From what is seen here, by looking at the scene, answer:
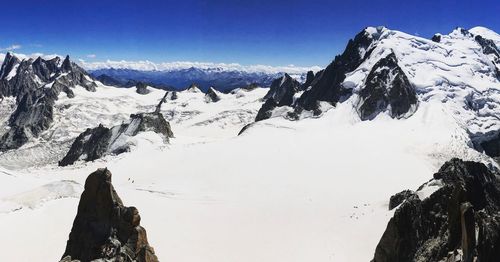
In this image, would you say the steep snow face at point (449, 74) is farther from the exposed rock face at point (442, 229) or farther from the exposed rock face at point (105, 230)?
the exposed rock face at point (105, 230)

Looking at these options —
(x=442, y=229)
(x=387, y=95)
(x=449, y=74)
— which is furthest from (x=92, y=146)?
(x=442, y=229)

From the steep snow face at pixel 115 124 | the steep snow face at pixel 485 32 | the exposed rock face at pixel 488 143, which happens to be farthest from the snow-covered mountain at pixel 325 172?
the steep snow face at pixel 115 124

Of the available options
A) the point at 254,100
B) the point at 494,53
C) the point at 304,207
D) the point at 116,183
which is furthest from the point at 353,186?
the point at 254,100

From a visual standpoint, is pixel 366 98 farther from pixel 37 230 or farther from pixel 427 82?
pixel 37 230

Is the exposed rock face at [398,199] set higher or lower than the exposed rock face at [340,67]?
lower

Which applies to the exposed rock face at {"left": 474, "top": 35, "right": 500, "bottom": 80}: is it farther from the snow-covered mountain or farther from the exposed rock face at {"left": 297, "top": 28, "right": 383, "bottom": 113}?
the exposed rock face at {"left": 297, "top": 28, "right": 383, "bottom": 113}

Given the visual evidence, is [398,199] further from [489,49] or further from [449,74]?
[489,49]
